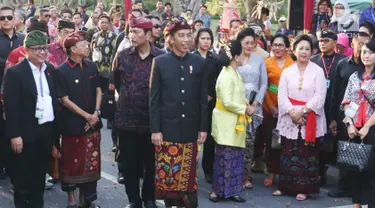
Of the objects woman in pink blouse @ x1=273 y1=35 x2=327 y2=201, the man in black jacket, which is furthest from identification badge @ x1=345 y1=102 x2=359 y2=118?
the man in black jacket

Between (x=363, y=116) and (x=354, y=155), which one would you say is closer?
(x=354, y=155)

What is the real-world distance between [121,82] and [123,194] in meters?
1.53

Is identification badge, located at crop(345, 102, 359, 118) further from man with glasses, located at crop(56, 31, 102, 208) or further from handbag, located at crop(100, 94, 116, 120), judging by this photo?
man with glasses, located at crop(56, 31, 102, 208)

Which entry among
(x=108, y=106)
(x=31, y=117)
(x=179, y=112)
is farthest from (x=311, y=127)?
(x=31, y=117)

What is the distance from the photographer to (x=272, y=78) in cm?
733

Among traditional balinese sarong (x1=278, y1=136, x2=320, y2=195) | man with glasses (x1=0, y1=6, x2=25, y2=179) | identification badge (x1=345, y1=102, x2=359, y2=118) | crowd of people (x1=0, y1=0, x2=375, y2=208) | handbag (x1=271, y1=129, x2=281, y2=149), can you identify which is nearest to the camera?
crowd of people (x1=0, y1=0, x2=375, y2=208)

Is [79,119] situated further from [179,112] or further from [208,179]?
[208,179]

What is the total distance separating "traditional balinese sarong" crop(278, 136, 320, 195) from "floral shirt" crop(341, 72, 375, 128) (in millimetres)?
970

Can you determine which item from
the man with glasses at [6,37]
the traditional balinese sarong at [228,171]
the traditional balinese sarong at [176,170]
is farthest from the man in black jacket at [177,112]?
the man with glasses at [6,37]

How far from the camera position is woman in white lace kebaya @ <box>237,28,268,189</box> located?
6934 millimetres

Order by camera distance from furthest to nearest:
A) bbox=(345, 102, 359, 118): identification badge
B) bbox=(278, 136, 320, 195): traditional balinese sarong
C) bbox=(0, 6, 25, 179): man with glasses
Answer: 1. bbox=(0, 6, 25, 179): man with glasses
2. bbox=(278, 136, 320, 195): traditional balinese sarong
3. bbox=(345, 102, 359, 118): identification badge

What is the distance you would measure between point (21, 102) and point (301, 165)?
3.37 meters

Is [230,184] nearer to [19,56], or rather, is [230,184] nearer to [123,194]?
[123,194]

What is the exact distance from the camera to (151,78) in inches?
225
